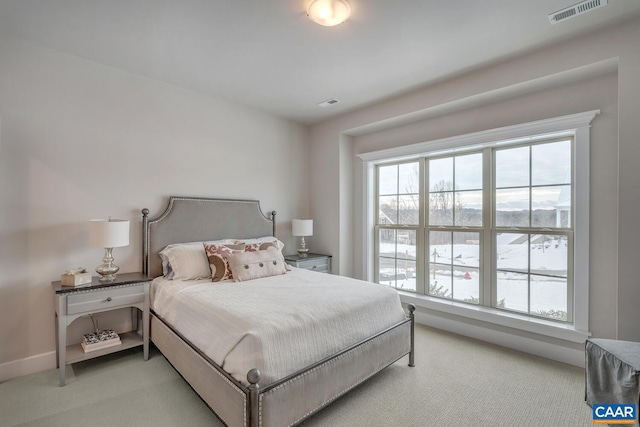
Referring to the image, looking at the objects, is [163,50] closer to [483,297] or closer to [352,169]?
[352,169]

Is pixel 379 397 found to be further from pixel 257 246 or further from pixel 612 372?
pixel 257 246

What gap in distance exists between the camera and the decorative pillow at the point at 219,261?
2.91 m

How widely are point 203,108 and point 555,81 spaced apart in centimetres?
362

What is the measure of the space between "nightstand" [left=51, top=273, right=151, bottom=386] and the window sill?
2.95 metres

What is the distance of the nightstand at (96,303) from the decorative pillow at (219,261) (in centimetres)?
58

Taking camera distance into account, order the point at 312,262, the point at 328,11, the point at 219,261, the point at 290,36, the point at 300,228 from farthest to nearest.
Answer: the point at 300,228, the point at 312,262, the point at 219,261, the point at 290,36, the point at 328,11

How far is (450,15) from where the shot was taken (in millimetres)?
2195

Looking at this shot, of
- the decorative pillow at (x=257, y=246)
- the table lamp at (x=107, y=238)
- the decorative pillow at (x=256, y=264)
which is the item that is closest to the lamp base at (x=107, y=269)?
the table lamp at (x=107, y=238)

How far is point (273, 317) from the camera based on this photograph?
191 centimetres

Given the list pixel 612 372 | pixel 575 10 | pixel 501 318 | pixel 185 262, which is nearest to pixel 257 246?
pixel 185 262

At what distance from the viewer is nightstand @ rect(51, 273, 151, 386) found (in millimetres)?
2373

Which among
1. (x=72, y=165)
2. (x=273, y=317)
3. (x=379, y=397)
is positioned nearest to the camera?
(x=273, y=317)

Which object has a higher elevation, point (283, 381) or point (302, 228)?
point (302, 228)

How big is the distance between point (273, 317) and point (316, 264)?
7.72ft
